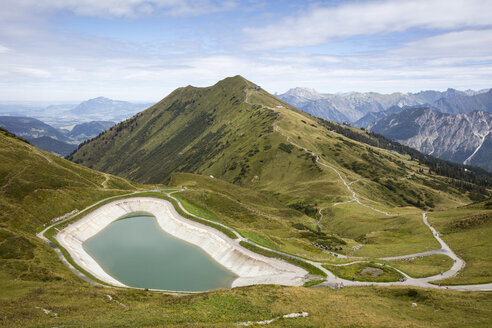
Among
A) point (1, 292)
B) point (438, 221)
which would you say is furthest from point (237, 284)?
point (438, 221)

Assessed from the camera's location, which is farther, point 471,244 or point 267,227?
point 267,227

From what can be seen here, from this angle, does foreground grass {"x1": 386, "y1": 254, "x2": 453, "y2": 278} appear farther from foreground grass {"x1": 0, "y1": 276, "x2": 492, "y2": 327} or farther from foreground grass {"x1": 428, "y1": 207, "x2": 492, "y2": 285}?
foreground grass {"x1": 0, "y1": 276, "x2": 492, "y2": 327}

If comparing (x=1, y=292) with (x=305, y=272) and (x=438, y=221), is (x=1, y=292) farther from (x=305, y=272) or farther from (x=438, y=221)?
(x=438, y=221)

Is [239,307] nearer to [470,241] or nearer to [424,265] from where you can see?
[424,265]

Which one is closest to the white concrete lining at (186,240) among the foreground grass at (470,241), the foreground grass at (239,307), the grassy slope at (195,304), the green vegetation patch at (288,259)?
the green vegetation patch at (288,259)

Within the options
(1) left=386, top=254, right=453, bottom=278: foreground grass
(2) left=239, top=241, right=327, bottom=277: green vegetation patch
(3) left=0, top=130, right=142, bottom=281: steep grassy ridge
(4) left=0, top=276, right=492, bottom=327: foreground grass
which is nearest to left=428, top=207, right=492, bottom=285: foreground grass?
(1) left=386, top=254, right=453, bottom=278: foreground grass

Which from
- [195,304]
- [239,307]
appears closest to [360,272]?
[239,307]

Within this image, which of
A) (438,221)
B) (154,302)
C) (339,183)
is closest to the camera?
(154,302)
